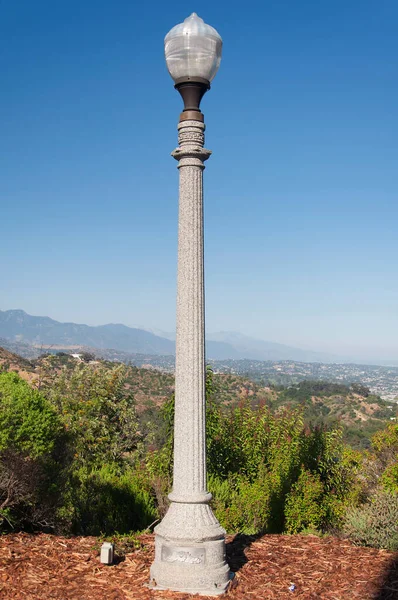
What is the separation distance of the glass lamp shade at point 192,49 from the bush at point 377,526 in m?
7.23

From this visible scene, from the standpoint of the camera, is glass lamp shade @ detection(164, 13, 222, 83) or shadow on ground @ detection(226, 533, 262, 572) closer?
glass lamp shade @ detection(164, 13, 222, 83)

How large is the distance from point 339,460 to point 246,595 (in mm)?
9088

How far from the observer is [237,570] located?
7.70 metres

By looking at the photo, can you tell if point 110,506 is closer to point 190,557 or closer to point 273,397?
point 190,557

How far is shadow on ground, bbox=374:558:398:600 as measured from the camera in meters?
6.94

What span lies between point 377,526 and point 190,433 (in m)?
4.11

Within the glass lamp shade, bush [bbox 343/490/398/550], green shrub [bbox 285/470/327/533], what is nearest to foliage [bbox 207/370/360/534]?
green shrub [bbox 285/470/327/533]

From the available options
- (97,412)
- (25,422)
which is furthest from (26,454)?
(97,412)

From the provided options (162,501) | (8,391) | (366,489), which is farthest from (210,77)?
(366,489)

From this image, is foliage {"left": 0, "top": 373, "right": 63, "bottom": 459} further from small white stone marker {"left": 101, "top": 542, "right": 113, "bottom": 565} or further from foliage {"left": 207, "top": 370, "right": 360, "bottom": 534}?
foliage {"left": 207, "top": 370, "right": 360, "bottom": 534}

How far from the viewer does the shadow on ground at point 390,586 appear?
6.94m

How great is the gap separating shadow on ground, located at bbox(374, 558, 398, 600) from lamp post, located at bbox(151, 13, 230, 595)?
74.8 inches

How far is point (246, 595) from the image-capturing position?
6953 mm

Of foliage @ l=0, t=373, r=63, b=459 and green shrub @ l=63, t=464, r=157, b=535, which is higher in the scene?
foliage @ l=0, t=373, r=63, b=459
